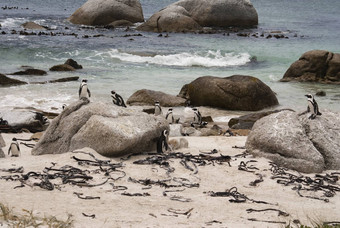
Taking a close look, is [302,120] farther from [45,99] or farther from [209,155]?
[45,99]

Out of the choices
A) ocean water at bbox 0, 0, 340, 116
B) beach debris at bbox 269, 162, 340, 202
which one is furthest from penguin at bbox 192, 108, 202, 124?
beach debris at bbox 269, 162, 340, 202

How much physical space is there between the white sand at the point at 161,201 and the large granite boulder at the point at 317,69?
1568 cm

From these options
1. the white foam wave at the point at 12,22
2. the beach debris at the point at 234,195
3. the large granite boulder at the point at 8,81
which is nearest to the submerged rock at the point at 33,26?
the white foam wave at the point at 12,22

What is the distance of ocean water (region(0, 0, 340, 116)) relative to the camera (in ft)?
64.6

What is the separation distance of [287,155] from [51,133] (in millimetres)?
4054

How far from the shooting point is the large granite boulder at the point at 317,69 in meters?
23.5

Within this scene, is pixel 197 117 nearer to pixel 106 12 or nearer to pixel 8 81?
pixel 8 81

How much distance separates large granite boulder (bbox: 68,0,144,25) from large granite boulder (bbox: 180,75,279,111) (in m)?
23.9

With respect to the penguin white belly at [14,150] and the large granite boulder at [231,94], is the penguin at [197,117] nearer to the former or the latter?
the large granite boulder at [231,94]

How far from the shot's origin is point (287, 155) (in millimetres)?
8703

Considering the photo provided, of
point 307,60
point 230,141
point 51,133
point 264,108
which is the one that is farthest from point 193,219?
point 307,60

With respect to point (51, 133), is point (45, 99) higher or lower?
lower

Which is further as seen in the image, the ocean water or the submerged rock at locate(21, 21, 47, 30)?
the submerged rock at locate(21, 21, 47, 30)

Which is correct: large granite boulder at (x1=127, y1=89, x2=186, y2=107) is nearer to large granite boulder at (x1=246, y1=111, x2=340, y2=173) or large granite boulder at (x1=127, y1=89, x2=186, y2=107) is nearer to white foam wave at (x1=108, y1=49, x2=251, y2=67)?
large granite boulder at (x1=246, y1=111, x2=340, y2=173)
